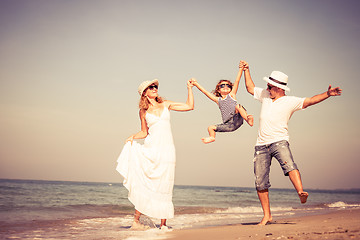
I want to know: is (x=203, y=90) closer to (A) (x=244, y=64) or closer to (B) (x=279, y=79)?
(A) (x=244, y=64)

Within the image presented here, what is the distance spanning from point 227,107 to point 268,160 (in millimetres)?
1300

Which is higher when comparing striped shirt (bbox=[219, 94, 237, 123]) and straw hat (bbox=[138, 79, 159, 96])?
straw hat (bbox=[138, 79, 159, 96])

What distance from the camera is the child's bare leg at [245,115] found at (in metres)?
6.14

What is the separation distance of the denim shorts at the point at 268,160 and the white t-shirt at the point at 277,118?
106 millimetres

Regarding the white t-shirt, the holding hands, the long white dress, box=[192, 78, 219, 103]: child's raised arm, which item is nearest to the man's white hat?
the white t-shirt

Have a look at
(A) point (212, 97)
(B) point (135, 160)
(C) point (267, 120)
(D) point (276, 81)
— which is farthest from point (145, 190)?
(D) point (276, 81)

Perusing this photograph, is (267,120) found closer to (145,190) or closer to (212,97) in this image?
(212,97)

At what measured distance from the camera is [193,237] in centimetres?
545

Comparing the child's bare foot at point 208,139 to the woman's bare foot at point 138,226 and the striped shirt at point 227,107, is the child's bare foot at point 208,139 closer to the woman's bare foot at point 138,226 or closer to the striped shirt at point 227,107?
the striped shirt at point 227,107

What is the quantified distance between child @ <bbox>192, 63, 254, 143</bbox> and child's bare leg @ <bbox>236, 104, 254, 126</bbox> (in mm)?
34

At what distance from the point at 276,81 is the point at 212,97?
4.25 ft

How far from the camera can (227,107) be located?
673cm

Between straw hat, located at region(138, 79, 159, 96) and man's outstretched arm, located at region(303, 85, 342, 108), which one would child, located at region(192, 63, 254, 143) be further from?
man's outstretched arm, located at region(303, 85, 342, 108)

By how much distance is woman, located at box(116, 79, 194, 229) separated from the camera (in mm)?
6691
